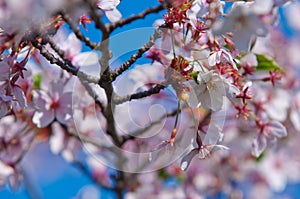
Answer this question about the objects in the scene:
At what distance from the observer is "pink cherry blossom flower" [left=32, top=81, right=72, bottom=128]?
191 centimetres

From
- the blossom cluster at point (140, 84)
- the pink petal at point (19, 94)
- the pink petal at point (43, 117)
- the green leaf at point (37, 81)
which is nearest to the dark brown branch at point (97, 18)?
the blossom cluster at point (140, 84)

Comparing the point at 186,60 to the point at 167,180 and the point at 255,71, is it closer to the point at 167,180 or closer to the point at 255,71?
the point at 255,71

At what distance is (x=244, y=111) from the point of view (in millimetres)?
1801

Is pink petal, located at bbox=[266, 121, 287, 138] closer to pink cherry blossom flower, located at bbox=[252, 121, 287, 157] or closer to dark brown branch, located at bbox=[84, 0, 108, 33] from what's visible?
pink cherry blossom flower, located at bbox=[252, 121, 287, 157]

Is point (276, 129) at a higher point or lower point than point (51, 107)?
lower

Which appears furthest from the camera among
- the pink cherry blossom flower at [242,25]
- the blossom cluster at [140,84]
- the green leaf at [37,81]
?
the green leaf at [37,81]

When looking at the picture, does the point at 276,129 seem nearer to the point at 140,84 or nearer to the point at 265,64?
the point at 265,64

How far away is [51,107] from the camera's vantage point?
1913mm

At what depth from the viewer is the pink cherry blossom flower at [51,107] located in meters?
1.91

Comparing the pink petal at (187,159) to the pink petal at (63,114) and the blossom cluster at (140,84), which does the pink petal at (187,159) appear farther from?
the pink petal at (63,114)

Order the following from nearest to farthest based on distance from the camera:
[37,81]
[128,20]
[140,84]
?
[128,20], [140,84], [37,81]

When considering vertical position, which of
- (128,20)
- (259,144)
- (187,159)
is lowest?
(259,144)

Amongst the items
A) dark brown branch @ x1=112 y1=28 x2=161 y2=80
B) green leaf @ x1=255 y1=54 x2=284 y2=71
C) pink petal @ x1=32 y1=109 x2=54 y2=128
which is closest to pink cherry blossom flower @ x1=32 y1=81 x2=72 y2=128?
pink petal @ x1=32 y1=109 x2=54 y2=128

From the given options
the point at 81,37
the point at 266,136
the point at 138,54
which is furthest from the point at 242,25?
the point at 266,136
